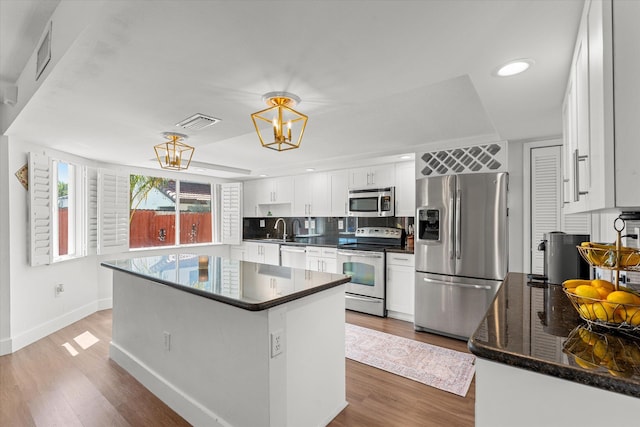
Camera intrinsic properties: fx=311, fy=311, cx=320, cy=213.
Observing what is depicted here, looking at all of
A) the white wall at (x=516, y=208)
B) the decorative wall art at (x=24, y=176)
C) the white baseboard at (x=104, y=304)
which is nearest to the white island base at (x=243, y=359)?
the decorative wall art at (x=24, y=176)

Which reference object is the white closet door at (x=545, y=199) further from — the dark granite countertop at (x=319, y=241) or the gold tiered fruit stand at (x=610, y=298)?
the dark granite countertop at (x=319, y=241)

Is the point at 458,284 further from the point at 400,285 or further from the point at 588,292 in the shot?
the point at 588,292

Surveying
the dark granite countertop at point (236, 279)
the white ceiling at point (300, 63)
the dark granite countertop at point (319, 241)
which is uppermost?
the white ceiling at point (300, 63)

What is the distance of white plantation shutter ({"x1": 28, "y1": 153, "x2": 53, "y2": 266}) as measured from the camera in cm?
326

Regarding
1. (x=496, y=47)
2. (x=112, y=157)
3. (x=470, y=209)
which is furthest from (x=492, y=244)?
(x=112, y=157)

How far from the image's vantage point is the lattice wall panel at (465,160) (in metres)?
3.30

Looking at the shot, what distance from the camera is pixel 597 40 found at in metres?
0.94

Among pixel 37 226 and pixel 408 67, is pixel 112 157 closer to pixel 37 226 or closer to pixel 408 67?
pixel 37 226

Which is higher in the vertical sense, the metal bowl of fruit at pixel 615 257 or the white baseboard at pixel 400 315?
the metal bowl of fruit at pixel 615 257

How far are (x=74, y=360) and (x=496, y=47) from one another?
4.07m

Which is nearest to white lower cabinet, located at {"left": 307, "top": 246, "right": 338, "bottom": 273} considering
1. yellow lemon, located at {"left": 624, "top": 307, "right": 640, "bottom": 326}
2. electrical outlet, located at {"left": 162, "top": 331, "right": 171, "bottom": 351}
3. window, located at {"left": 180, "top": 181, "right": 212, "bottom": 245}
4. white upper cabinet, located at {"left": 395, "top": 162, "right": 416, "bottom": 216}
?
white upper cabinet, located at {"left": 395, "top": 162, "right": 416, "bottom": 216}

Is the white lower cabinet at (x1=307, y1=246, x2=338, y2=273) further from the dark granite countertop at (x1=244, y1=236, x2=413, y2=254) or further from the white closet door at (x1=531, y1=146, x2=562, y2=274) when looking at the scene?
the white closet door at (x1=531, y1=146, x2=562, y2=274)

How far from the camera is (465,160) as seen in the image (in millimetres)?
3494

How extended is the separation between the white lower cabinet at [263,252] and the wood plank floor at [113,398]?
2.91 meters
